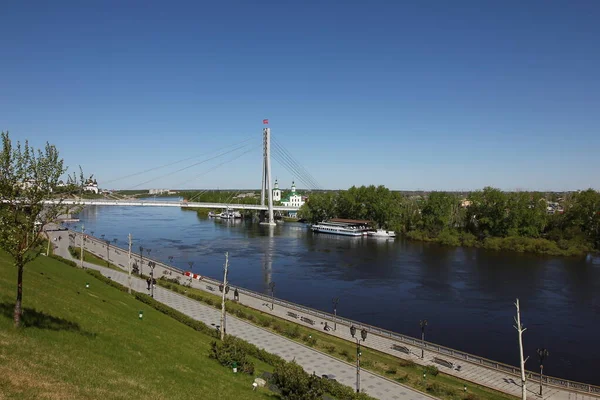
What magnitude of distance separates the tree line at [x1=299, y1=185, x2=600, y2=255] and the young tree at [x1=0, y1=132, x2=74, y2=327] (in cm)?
6124

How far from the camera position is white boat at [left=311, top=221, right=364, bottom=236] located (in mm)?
80562

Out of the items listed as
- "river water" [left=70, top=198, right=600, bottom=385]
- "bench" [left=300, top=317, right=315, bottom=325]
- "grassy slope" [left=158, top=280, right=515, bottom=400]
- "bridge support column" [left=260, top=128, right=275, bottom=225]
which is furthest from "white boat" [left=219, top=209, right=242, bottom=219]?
"bench" [left=300, top=317, right=315, bottom=325]

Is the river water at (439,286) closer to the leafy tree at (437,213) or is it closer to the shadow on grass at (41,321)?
the leafy tree at (437,213)

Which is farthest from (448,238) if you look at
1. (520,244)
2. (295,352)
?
(295,352)

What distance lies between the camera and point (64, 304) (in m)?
15.4

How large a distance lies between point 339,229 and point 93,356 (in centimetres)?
7218

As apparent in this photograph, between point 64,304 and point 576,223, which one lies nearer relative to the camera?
point 64,304

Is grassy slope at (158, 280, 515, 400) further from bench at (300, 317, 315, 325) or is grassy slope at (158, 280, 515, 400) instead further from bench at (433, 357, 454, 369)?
bench at (433, 357, 454, 369)

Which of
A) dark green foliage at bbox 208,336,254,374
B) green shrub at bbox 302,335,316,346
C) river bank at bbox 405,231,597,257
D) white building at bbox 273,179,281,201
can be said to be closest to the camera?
dark green foliage at bbox 208,336,254,374

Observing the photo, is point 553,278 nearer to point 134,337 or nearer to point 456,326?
point 456,326

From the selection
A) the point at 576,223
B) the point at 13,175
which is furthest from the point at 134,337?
the point at 576,223

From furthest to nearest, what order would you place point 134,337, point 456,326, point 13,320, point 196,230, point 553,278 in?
point 196,230, point 553,278, point 456,326, point 134,337, point 13,320

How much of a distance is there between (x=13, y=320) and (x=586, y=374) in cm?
2497

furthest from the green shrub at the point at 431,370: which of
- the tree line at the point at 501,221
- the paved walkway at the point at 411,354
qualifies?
the tree line at the point at 501,221
